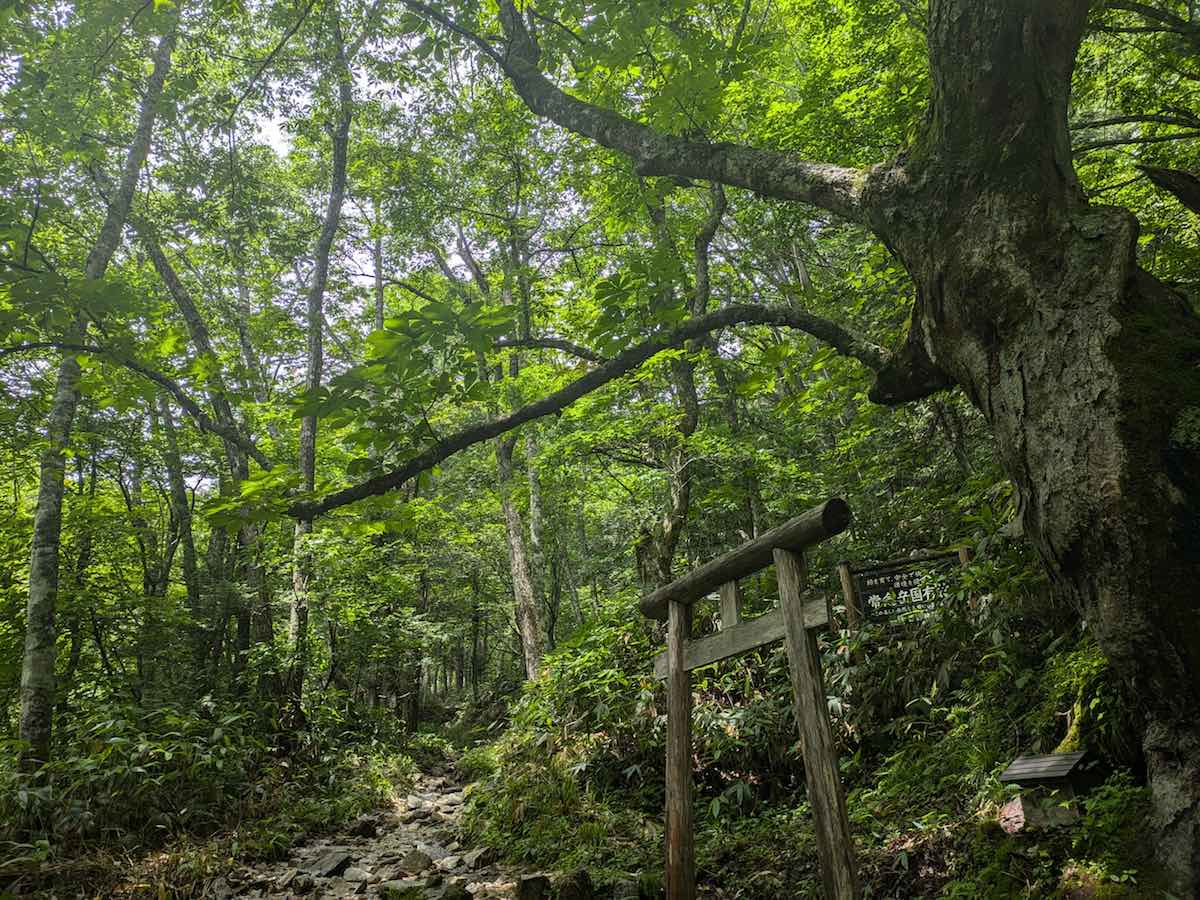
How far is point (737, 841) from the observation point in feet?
18.1

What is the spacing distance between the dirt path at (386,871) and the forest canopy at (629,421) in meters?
0.24

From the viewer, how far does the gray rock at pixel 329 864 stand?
629 centimetres

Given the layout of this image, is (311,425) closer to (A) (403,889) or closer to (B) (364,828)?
(B) (364,828)

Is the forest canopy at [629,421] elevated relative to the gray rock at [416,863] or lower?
elevated

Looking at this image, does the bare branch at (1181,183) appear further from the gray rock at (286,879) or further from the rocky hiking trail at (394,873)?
the gray rock at (286,879)

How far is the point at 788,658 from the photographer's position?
4.02 meters

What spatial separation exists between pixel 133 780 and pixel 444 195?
428 inches

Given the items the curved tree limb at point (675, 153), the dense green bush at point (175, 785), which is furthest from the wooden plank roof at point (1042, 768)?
the dense green bush at point (175, 785)

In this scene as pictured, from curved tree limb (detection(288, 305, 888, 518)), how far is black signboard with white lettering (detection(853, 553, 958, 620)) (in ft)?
10.3

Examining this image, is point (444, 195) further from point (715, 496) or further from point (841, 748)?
point (841, 748)

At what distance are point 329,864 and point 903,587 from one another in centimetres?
614

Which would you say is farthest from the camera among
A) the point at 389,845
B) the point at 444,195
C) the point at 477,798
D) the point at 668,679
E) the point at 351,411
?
the point at 444,195

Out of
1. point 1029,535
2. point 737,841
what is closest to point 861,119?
point 1029,535

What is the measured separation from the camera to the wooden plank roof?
12.5 ft
